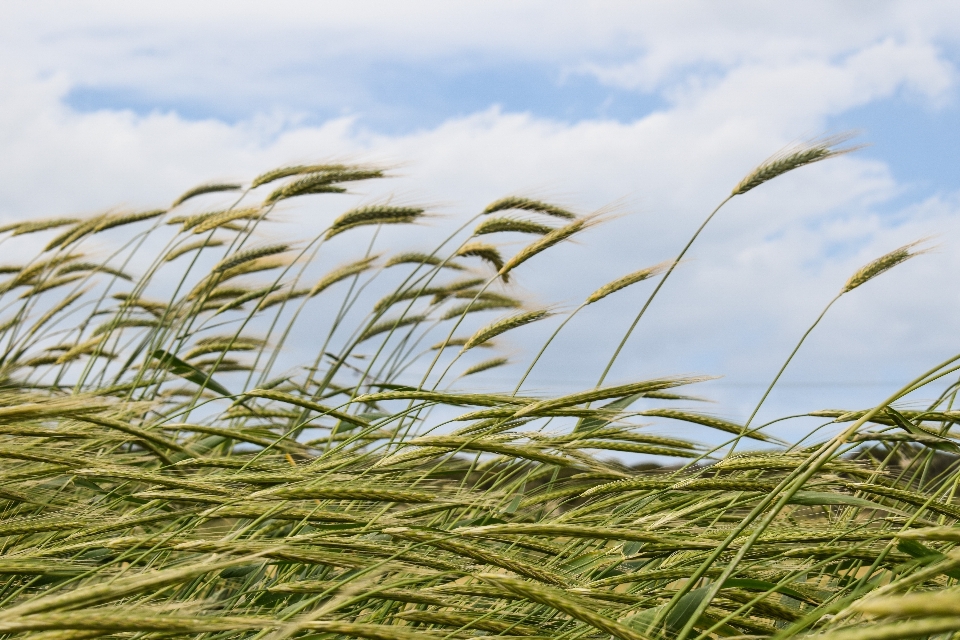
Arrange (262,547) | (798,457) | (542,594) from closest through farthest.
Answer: (542,594)
(262,547)
(798,457)

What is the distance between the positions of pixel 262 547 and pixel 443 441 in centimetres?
34

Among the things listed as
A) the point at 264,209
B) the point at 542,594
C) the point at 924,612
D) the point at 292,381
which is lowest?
the point at 292,381

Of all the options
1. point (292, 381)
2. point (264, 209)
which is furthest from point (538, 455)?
point (292, 381)

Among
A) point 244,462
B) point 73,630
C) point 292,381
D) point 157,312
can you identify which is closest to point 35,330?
point 157,312

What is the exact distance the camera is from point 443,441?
4.64ft

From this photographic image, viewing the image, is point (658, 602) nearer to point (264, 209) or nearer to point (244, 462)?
point (244, 462)

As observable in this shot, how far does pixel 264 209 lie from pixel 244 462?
1561mm

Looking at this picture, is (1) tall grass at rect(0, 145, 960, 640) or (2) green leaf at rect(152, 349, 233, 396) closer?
(1) tall grass at rect(0, 145, 960, 640)

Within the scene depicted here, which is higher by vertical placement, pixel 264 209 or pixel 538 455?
pixel 264 209

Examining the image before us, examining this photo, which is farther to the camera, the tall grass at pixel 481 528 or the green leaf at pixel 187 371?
the green leaf at pixel 187 371

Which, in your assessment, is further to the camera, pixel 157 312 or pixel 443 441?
pixel 157 312

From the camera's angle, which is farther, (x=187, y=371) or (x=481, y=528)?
(x=187, y=371)

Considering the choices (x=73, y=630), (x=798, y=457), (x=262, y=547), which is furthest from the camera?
(x=798, y=457)

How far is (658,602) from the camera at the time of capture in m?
1.38
